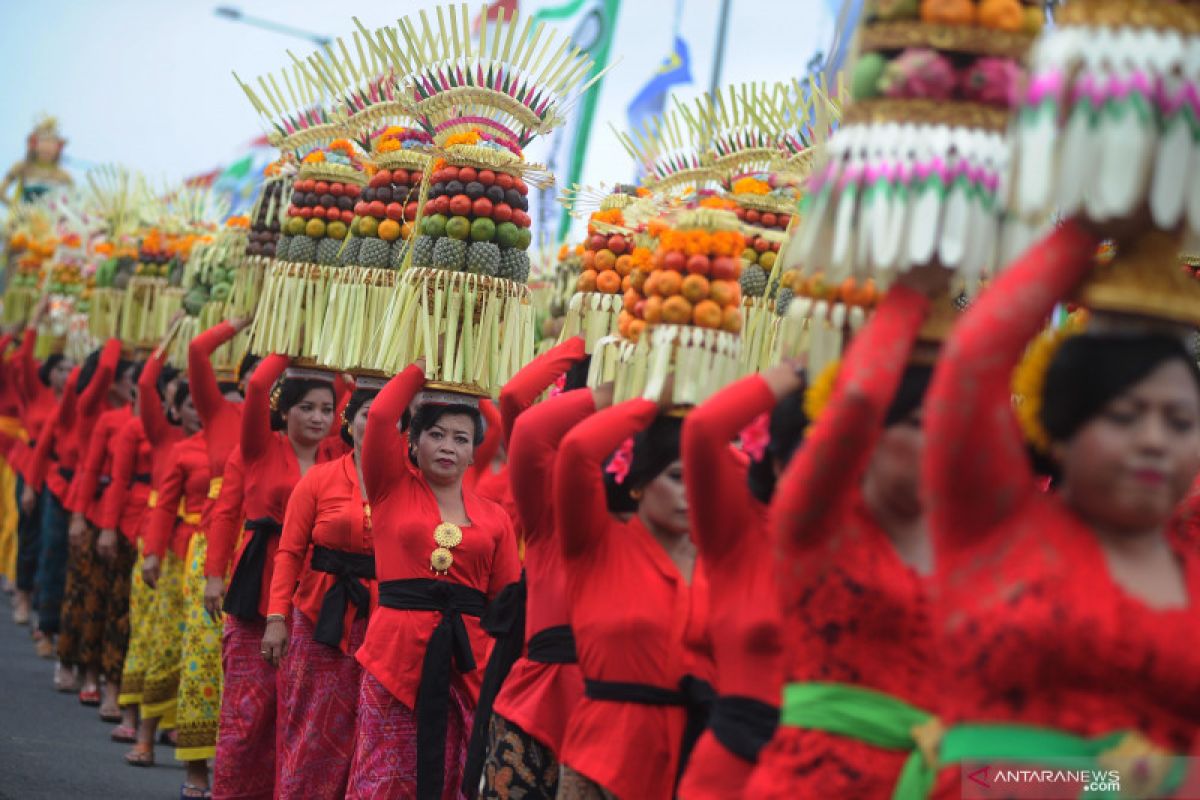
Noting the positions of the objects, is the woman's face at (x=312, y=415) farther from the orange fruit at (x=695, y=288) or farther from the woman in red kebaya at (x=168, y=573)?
the orange fruit at (x=695, y=288)

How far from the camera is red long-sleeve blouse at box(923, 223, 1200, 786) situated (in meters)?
2.84

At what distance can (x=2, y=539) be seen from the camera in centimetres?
1778

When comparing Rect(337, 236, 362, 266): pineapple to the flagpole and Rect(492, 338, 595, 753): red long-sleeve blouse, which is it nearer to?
Rect(492, 338, 595, 753): red long-sleeve blouse

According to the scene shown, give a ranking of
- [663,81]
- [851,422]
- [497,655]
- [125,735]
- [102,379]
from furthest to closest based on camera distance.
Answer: [663,81]
[102,379]
[125,735]
[497,655]
[851,422]

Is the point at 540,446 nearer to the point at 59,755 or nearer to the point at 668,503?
the point at 668,503

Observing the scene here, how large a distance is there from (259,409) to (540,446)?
119 inches

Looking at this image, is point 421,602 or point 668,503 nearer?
point 668,503

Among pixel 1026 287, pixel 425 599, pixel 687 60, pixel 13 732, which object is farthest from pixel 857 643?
pixel 687 60

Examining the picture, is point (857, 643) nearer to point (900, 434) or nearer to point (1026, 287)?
point (900, 434)

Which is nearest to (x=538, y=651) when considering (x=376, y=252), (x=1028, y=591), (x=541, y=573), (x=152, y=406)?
(x=541, y=573)

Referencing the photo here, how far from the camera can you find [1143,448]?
2.90 metres

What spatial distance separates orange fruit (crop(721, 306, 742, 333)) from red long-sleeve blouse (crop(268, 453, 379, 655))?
2856 mm

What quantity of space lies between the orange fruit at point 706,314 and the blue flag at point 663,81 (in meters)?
10.7

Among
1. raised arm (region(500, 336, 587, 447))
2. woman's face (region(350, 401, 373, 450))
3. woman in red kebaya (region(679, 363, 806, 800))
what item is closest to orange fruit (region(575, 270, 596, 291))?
raised arm (region(500, 336, 587, 447))
